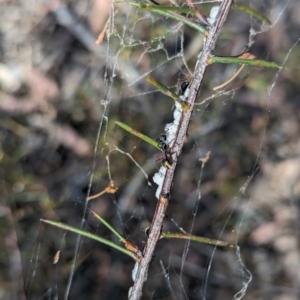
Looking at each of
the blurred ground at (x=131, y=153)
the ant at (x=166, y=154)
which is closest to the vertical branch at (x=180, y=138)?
the ant at (x=166, y=154)

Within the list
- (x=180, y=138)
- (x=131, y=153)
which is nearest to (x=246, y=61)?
(x=180, y=138)

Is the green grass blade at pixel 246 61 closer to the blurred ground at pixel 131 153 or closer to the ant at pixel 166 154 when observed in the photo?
the ant at pixel 166 154

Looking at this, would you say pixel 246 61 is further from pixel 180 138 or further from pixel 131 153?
pixel 131 153

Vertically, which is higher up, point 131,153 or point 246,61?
point 131,153

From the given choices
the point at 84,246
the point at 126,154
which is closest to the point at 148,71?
the point at 126,154

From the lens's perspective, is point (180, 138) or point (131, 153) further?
point (131, 153)

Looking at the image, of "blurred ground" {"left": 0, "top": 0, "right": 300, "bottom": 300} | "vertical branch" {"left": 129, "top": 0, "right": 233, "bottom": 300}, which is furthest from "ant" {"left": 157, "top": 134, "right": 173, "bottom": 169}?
"blurred ground" {"left": 0, "top": 0, "right": 300, "bottom": 300}
